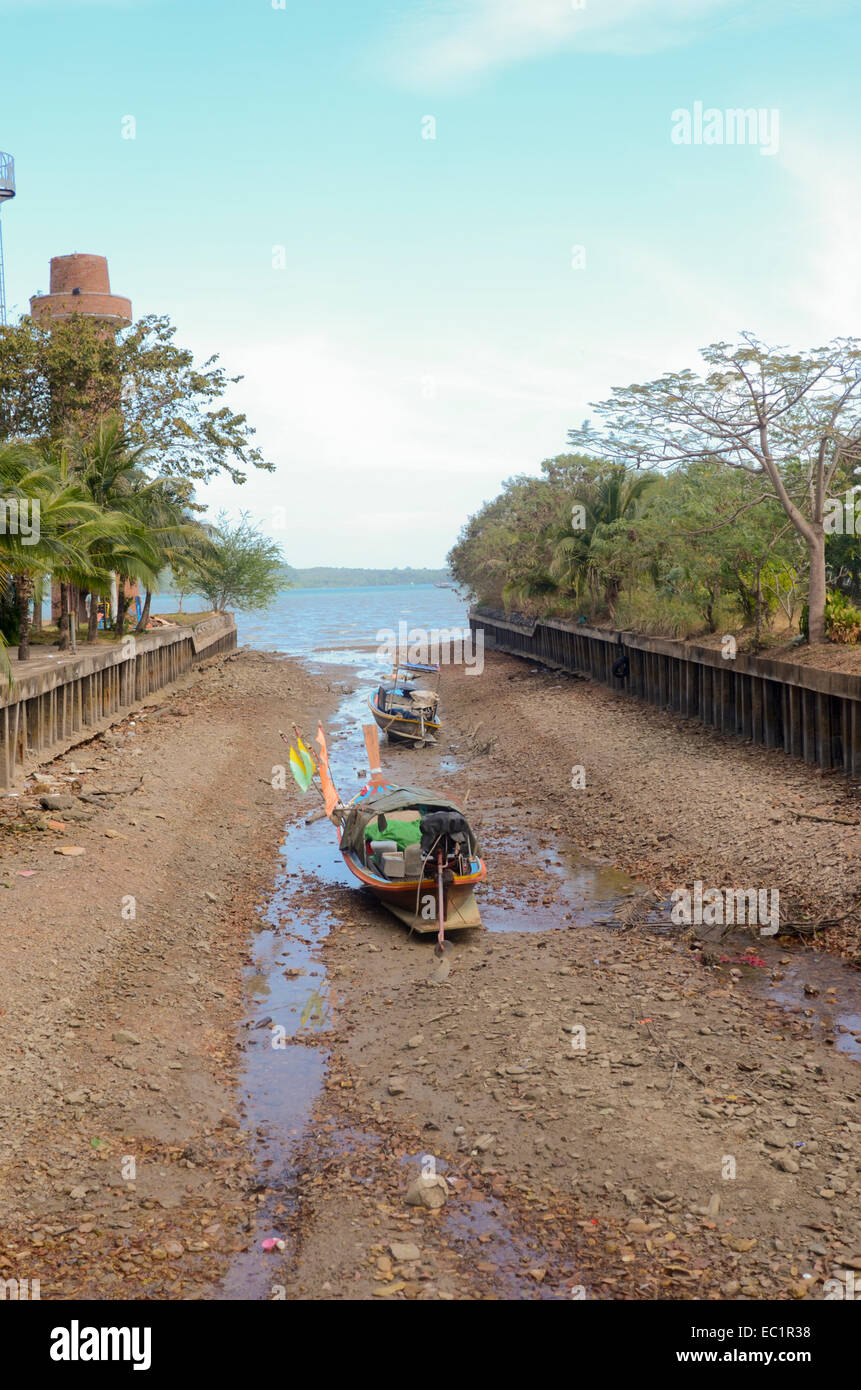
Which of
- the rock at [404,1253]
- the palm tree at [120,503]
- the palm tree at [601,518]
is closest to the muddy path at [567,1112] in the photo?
the rock at [404,1253]

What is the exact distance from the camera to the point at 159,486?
44188mm

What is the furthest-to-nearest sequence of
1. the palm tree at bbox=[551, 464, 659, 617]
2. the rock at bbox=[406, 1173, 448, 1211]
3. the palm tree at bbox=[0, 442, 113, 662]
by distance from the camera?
the palm tree at bbox=[551, 464, 659, 617] < the palm tree at bbox=[0, 442, 113, 662] < the rock at bbox=[406, 1173, 448, 1211]

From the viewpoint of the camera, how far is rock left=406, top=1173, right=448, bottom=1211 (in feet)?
29.2

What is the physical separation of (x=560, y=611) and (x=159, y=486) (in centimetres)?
2141

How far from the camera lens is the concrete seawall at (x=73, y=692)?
22.6 metres

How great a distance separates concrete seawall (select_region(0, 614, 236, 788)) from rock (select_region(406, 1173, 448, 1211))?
15.0 m

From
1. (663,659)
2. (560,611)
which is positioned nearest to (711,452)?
(663,659)

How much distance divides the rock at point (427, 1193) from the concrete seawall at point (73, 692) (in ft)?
49.1

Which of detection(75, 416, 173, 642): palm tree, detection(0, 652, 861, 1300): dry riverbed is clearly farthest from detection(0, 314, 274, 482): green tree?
detection(0, 652, 861, 1300): dry riverbed

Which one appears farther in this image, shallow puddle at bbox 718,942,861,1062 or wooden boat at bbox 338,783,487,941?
wooden boat at bbox 338,783,487,941

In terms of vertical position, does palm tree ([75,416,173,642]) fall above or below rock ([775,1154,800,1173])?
above

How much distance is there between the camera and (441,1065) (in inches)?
460

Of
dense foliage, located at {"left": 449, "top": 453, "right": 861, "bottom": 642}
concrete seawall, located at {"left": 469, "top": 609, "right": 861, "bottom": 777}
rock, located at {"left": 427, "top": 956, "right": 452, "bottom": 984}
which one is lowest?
→ rock, located at {"left": 427, "top": 956, "right": 452, "bottom": 984}

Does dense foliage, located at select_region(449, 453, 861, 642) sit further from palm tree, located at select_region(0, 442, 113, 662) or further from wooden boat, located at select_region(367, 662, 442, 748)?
palm tree, located at select_region(0, 442, 113, 662)
